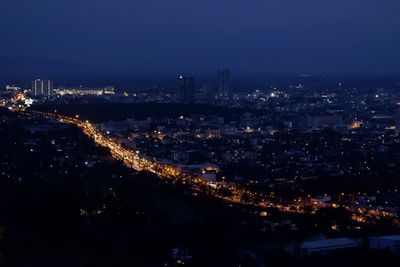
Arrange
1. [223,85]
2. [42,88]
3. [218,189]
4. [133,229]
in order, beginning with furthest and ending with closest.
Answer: [223,85] → [42,88] → [218,189] → [133,229]

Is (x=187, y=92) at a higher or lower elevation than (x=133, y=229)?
higher

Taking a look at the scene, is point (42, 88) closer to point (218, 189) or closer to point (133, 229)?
point (218, 189)

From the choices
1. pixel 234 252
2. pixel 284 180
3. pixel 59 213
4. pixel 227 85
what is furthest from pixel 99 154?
pixel 227 85

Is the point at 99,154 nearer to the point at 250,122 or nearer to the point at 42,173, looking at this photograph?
the point at 42,173

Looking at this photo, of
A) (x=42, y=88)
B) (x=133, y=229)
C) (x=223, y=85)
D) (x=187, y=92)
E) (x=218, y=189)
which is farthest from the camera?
(x=223, y=85)

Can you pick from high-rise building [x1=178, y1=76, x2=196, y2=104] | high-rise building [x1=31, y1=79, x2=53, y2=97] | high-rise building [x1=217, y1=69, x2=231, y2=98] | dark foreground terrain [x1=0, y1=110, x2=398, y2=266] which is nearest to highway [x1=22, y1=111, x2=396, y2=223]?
dark foreground terrain [x1=0, y1=110, x2=398, y2=266]

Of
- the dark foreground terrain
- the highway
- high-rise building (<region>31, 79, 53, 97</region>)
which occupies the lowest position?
the highway

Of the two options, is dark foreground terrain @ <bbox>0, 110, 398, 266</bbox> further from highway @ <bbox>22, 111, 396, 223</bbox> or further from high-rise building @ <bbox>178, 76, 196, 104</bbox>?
high-rise building @ <bbox>178, 76, 196, 104</bbox>

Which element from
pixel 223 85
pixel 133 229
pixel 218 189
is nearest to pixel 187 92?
pixel 223 85

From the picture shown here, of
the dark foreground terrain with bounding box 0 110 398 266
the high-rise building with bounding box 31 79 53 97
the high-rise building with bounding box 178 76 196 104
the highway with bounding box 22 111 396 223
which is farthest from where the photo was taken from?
the high-rise building with bounding box 31 79 53 97
